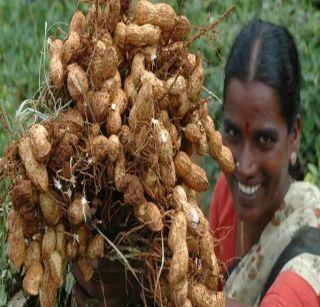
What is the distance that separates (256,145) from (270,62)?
256 millimetres

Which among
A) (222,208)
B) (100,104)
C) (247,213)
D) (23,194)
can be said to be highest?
(100,104)

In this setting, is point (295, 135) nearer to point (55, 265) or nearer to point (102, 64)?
point (102, 64)

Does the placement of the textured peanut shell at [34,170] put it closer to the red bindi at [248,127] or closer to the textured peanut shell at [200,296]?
the textured peanut shell at [200,296]

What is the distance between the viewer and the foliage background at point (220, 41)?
5.38 metres

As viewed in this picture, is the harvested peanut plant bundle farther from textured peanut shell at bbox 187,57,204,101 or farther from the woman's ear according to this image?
the woman's ear

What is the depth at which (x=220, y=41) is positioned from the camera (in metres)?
5.43

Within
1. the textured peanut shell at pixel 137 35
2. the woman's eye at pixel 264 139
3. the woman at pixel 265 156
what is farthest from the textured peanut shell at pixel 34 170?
the woman's eye at pixel 264 139

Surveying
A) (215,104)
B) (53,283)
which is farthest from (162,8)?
(215,104)

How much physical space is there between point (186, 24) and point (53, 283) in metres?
0.63

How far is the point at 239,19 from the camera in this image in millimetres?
6199

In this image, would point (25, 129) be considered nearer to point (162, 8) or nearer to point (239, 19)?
point (162, 8)

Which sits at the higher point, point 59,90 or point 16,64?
point 59,90

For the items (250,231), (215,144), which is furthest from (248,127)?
(215,144)

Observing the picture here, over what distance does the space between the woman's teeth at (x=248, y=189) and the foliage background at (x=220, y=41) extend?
167cm
